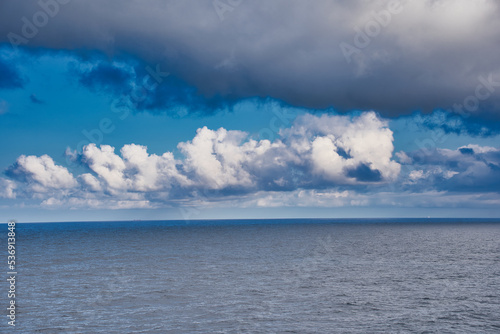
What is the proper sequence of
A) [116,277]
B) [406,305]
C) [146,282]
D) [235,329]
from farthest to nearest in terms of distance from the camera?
1. [116,277]
2. [146,282]
3. [406,305]
4. [235,329]

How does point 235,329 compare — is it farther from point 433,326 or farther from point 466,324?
point 466,324

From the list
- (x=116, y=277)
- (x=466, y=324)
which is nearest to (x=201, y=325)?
(x=466, y=324)

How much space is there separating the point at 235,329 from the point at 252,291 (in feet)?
48.6

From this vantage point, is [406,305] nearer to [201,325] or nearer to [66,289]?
[201,325]

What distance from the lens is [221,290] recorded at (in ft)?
165

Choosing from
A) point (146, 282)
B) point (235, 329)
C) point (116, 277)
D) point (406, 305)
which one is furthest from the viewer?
point (116, 277)

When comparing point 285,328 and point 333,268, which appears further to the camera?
point 333,268

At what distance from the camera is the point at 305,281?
56.7 metres

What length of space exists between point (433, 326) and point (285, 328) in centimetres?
1404

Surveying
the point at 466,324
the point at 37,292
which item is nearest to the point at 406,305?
the point at 466,324

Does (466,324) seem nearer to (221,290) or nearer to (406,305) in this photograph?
(406,305)

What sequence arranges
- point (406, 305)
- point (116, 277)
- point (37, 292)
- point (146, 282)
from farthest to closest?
point (116, 277)
point (146, 282)
point (37, 292)
point (406, 305)

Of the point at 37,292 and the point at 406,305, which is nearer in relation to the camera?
the point at 406,305

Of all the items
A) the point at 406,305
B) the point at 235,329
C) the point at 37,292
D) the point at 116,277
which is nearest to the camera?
the point at 235,329
